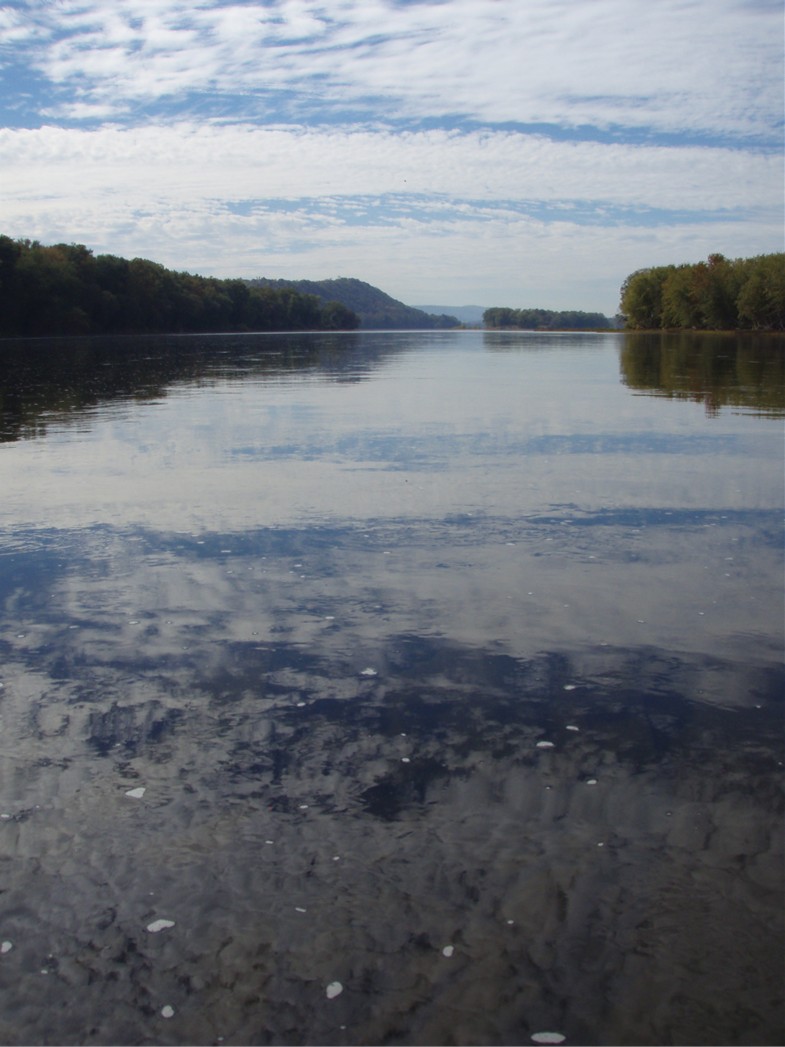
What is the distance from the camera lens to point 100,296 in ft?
454

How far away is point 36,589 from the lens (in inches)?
387

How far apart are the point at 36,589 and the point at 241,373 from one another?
38.5 m

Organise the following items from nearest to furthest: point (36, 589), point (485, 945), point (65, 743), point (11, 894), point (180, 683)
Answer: point (485, 945)
point (11, 894)
point (65, 743)
point (180, 683)
point (36, 589)

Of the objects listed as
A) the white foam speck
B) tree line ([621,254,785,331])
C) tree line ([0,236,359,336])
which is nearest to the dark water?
the white foam speck

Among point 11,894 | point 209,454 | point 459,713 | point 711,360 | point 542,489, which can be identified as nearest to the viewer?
point 11,894

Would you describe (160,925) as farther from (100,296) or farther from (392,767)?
(100,296)

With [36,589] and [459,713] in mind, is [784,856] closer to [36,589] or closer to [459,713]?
[459,713]

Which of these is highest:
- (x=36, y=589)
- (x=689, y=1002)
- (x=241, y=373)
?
(x=241, y=373)

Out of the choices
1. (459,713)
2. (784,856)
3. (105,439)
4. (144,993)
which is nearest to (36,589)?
(459,713)

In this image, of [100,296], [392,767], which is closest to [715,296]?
[100,296]

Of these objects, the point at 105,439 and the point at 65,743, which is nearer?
the point at 65,743

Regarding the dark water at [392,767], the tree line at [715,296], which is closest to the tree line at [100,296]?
the tree line at [715,296]

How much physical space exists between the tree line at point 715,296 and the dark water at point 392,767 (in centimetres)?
13915

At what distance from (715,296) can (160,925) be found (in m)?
164
